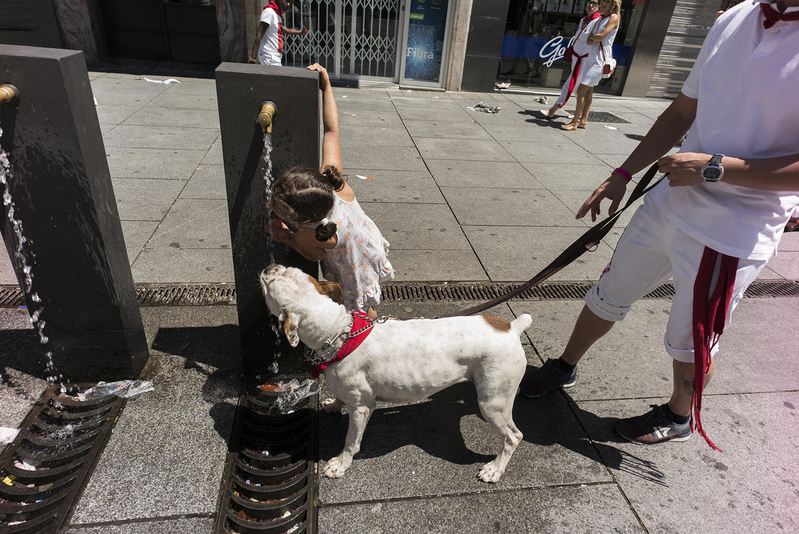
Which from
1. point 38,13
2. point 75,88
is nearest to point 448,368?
point 75,88

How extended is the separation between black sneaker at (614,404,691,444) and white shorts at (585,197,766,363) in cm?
47

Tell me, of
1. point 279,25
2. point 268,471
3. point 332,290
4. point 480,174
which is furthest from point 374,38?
point 268,471

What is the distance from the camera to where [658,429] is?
279 cm

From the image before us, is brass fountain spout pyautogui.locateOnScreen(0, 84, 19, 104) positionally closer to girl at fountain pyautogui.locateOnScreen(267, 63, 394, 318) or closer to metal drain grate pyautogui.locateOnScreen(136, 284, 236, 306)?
girl at fountain pyautogui.locateOnScreen(267, 63, 394, 318)

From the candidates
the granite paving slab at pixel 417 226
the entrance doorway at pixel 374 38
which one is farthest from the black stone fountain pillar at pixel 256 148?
the entrance doorway at pixel 374 38

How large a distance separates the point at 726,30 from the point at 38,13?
13314mm

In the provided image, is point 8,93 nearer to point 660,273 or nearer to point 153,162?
point 660,273

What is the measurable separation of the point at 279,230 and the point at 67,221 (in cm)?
113

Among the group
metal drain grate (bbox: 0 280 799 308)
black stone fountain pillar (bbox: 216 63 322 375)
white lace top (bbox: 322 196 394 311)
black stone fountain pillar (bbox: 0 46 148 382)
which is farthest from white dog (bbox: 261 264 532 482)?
metal drain grate (bbox: 0 280 799 308)

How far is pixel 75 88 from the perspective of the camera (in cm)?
234

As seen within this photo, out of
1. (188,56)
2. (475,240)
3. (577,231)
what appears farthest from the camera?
(188,56)

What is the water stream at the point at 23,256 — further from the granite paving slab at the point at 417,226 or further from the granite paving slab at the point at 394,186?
the granite paving slab at the point at 394,186

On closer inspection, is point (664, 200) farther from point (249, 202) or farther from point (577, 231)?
point (577, 231)

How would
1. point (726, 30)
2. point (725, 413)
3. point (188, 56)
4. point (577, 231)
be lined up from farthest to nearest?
point (188, 56)
point (577, 231)
point (725, 413)
point (726, 30)
